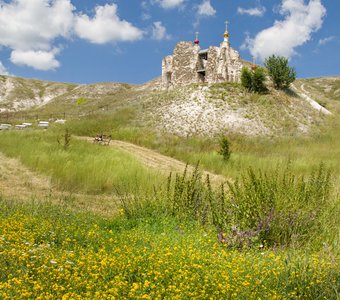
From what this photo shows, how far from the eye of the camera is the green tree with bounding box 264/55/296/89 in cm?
3650

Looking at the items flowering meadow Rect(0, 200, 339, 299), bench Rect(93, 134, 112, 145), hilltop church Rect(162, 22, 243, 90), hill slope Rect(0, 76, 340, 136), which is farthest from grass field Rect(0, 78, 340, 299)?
hilltop church Rect(162, 22, 243, 90)

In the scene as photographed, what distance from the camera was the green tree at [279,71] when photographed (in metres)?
36.5

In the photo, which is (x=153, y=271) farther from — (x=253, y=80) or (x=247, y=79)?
(x=247, y=79)

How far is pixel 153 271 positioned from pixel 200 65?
37.4 m

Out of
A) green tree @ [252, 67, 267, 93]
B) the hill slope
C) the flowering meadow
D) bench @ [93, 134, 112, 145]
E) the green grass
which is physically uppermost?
green tree @ [252, 67, 267, 93]

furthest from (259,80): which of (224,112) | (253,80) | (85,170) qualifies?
(85,170)

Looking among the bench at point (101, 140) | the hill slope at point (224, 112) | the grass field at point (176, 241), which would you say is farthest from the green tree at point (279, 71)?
the grass field at point (176, 241)

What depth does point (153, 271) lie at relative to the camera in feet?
13.7

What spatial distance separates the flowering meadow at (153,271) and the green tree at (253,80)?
31.0 m

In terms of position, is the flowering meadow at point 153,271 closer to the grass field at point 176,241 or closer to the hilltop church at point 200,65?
the grass field at point 176,241

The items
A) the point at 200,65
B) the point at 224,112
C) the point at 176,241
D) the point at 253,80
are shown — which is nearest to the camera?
the point at 176,241

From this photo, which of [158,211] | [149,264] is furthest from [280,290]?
[158,211]

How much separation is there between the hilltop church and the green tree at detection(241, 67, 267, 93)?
85.7 inches

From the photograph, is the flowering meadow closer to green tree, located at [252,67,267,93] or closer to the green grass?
the green grass
